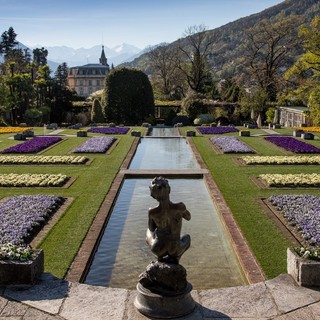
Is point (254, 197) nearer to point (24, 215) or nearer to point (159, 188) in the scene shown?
point (24, 215)

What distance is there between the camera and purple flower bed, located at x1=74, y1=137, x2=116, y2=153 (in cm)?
2691

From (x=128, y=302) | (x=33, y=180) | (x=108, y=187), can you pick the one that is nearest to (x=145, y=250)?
(x=128, y=302)

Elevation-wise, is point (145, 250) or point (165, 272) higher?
point (165, 272)

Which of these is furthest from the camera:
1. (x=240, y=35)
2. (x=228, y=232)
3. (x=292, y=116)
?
(x=240, y=35)

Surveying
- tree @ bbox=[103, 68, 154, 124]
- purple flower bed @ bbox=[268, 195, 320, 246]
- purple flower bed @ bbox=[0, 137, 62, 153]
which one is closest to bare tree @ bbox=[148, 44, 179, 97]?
tree @ bbox=[103, 68, 154, 124]

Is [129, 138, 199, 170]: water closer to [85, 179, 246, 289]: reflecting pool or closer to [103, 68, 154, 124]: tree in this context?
[85, 179, 246, 289]: reflecting pool

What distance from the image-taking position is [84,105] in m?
57.4

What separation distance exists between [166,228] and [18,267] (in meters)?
2.98

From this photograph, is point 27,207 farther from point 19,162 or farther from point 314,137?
point 314,137

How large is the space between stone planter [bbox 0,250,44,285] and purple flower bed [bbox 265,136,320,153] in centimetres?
2085

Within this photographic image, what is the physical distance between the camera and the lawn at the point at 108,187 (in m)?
10.9

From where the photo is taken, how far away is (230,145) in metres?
28.4

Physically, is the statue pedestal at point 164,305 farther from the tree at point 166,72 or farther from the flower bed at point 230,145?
the tree at point 166,72

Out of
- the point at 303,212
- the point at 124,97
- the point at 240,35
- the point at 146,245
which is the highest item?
the point at 240,35
